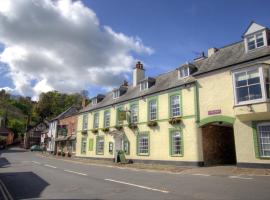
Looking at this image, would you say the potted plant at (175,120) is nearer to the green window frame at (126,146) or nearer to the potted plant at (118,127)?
the green window frame at (126,146)

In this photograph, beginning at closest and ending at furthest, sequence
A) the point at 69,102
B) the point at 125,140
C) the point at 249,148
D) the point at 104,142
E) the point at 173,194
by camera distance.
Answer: the point at 173,194
the point at 249,148
the point at 125,140
the point at 104,142
the point at 69,102

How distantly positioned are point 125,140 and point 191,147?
9651mm

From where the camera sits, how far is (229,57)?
67.0 feet

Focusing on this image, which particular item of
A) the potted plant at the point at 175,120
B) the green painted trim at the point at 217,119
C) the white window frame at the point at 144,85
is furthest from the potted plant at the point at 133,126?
the green painted trim at the point at 217,119

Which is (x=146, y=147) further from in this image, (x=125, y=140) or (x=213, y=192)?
(x=213, y=192)

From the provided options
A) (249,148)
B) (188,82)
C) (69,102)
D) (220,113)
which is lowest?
(249,148)

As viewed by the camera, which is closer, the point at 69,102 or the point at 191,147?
the point at 191,147

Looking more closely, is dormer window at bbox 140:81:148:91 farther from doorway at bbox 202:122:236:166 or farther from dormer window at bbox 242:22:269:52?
dormer window at bbox 242:22:269:52

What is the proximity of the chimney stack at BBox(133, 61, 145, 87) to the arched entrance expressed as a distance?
13317 mm

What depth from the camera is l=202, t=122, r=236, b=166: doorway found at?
21250mm

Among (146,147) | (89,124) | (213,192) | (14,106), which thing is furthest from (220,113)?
(14,106)

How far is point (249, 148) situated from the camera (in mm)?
17297

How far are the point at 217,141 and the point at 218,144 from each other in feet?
0.97

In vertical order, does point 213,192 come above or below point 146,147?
below
